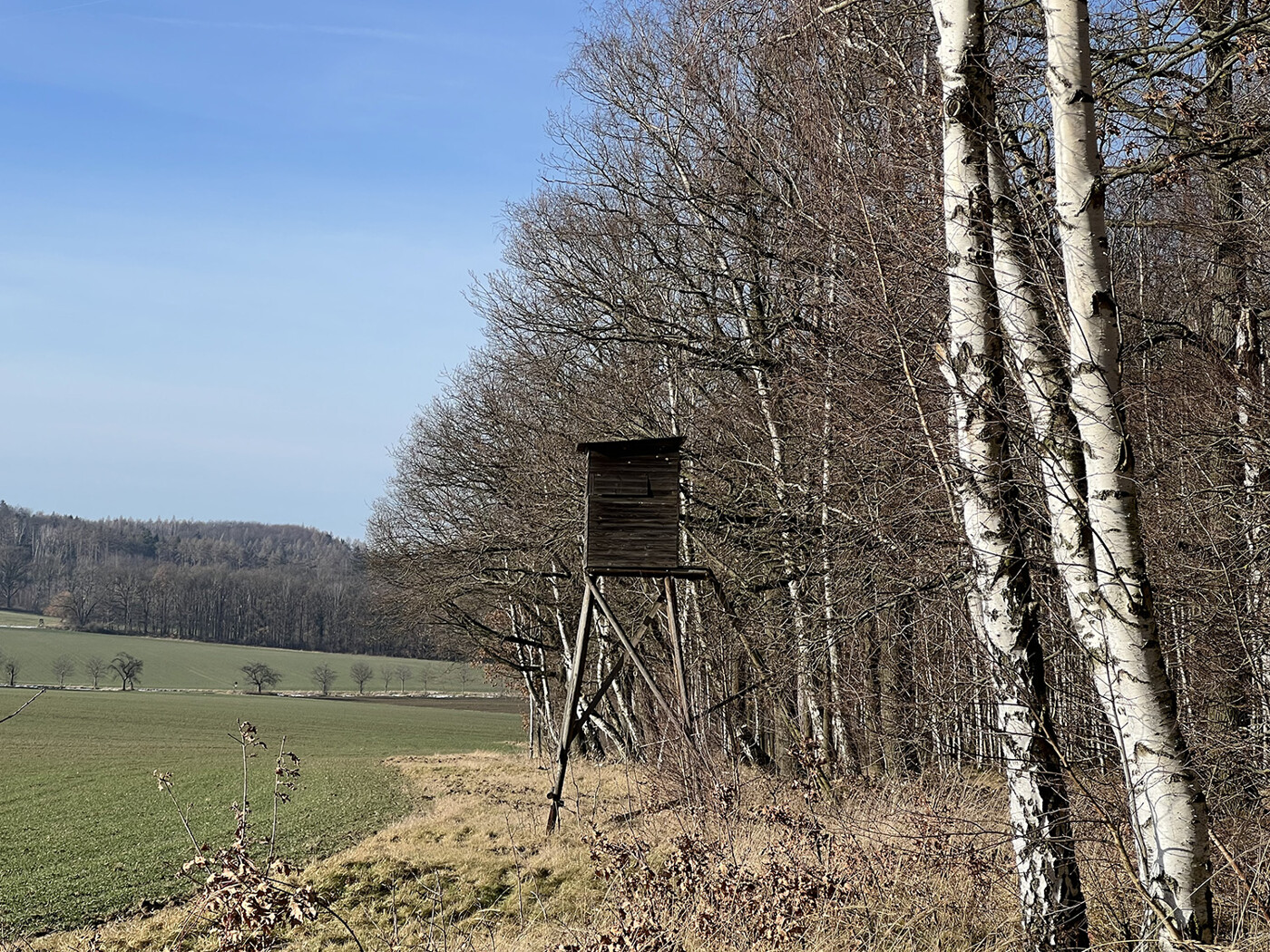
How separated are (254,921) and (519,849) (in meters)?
8.82

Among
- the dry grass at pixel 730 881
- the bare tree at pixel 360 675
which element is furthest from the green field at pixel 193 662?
the dry grass at pixel 730 881

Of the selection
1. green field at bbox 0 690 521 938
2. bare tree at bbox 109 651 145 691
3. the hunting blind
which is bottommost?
green field at bbox 0 690 521 938

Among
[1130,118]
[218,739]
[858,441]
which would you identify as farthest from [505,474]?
[218,739]

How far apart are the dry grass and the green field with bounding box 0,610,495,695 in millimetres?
75568

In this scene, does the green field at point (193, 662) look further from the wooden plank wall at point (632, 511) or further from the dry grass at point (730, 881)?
the dry grass at point (730, 881)

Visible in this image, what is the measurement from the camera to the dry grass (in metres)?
5.74

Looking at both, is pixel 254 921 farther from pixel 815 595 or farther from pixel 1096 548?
pixel 815 595

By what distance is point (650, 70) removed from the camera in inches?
554

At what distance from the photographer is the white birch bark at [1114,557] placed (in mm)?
4062

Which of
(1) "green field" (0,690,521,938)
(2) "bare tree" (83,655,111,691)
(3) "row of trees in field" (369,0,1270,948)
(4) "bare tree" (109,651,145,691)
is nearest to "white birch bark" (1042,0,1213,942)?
(3) "row of trees in field" (369,0,1270,948)

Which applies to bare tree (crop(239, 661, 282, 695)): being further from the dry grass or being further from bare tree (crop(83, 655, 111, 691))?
the dry grass

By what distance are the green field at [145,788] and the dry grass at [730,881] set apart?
2438 mm

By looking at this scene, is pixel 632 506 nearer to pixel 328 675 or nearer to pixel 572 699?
pixel 572 699

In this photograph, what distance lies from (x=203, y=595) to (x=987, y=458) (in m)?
121
